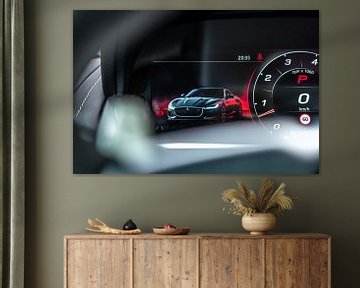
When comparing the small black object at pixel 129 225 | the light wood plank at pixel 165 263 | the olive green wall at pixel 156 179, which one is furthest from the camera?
the olive green wall at pixel 156 179

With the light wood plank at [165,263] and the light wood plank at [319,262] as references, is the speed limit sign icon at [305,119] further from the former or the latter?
the light wood plank at [165,263]

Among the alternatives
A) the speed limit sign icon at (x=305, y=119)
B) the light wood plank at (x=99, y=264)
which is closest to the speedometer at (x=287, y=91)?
the speed limit sign icon at (x=305, y=119)

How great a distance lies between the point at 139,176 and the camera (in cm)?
684

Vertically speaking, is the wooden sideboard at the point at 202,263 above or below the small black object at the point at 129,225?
below

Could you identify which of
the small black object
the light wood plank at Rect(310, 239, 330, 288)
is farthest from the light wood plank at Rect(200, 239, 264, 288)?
the small black object

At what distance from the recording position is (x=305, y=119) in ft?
22.5

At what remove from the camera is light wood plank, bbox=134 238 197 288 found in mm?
6340

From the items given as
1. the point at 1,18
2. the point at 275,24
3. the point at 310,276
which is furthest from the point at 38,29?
the point at 310,276

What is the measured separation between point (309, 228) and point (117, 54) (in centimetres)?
207

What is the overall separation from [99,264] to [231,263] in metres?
0.98

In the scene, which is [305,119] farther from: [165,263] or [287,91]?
[165,263]

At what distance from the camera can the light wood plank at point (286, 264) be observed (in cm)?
635

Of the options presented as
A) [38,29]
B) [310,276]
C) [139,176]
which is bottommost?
[310,276]

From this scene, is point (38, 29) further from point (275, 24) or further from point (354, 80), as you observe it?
point (354, 80)
